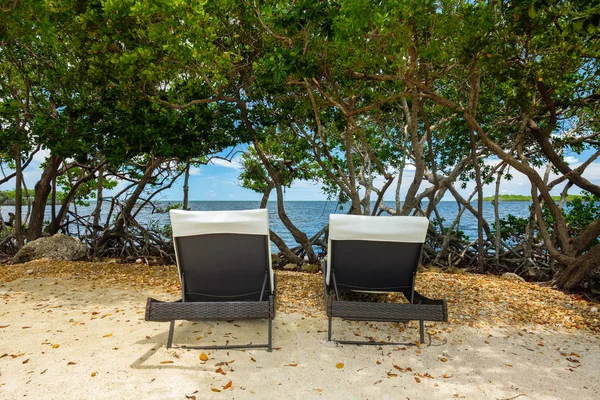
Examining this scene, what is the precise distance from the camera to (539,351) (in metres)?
3.26

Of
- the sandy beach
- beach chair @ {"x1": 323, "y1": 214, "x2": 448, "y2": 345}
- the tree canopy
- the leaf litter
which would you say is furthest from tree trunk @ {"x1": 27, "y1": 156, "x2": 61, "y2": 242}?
beach chair @ {"x1": 323, "y1": 214, "x2": 448, "y2": 345}

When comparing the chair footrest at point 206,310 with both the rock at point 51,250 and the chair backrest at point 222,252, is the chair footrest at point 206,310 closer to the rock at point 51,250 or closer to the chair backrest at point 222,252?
the chair backrest at point 222,252

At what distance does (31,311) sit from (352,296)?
12.6 feet

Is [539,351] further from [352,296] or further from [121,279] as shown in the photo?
[121,279]

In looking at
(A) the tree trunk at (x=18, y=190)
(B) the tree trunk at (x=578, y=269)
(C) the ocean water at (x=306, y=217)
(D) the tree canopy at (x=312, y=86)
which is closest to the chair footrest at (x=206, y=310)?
(D) the tree canopy at (x=312, y=86)

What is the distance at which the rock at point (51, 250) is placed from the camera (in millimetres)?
7477

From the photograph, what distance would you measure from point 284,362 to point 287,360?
44mm

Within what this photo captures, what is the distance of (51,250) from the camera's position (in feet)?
25.0

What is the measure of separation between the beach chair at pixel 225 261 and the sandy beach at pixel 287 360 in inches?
11.2

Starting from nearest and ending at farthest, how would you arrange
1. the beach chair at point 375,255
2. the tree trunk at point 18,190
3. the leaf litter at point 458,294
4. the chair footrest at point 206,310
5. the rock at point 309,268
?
the chair footrest at point 206,310
the beach chair at point 375,255
the leaf litter at point 458,294
the rock at point 309,268
the tree trunk at point 18,190

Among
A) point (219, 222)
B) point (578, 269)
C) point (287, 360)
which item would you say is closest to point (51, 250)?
point (219, 222)

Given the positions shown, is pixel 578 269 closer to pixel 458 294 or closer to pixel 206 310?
pixel 458 294

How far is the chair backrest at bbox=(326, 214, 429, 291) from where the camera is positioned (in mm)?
3611

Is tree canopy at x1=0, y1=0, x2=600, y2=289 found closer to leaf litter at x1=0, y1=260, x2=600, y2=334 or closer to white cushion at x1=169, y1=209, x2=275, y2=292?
leaf litter at x1=0, y1=260, x2=600, y2=334
